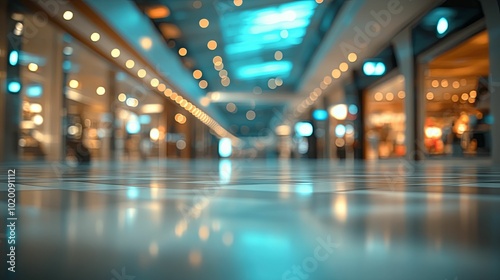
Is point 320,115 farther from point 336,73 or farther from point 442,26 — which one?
point 442,26

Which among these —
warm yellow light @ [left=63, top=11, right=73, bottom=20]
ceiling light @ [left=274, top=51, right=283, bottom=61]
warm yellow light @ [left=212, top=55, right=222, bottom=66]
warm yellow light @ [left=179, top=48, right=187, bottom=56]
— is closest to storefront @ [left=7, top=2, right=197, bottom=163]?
warm yellow light @ [left=63, top=11, right=73, bottom=20]

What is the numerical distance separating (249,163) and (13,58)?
971cm

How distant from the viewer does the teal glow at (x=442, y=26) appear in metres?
11.0

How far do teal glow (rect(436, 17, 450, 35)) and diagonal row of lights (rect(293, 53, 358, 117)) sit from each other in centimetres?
514

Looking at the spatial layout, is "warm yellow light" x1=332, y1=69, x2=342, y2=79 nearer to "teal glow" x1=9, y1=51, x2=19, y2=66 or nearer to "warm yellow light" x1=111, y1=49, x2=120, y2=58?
"warm yellow light" x1=111, y1=49, x2=120, y2=58

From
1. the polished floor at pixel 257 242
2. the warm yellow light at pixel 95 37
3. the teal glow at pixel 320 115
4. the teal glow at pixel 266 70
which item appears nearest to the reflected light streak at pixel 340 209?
the polished floor at pixel 257 242

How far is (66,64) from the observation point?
52.1ft

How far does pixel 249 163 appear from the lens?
1794cm

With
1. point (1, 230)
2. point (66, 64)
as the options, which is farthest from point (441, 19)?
point (66, 64)

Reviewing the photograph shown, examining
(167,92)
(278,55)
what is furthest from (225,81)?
(278,55)

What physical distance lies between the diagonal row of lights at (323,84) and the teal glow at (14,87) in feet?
39.1

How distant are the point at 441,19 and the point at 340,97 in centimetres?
1362

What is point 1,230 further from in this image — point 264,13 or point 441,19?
point 264,13

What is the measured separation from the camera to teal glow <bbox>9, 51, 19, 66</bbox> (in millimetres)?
12055
